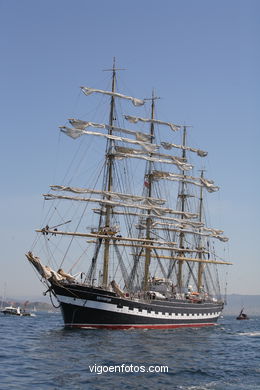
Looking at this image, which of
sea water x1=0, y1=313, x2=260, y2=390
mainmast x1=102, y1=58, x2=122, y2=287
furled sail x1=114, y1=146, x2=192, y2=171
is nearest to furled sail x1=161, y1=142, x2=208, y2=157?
furled sail x1=114, y1=146, x2=192, y2=171

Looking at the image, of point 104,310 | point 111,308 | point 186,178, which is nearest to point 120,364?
point 104,310

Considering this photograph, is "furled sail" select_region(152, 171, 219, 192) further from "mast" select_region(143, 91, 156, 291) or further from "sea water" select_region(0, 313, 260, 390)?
"sea water" select_region(0, 313, 260, 390)

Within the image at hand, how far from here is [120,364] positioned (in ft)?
91.4

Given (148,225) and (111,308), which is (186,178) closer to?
(148,225)

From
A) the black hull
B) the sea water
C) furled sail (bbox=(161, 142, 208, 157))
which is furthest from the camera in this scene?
furled sail (bbox=(161, 142, 208, 157))

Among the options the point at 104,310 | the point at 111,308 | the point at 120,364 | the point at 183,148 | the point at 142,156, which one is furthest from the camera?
the point at 183,148

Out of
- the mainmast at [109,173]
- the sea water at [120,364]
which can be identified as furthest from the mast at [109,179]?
the sea water at [120,364]

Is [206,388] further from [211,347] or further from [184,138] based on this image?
[184,138]

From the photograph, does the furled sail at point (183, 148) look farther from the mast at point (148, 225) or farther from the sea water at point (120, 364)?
the sea water at point (120, 364)

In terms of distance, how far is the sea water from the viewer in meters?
23.2

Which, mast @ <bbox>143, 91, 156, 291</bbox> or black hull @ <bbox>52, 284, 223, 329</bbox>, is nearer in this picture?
black hull @ <bbox>52, 284, 223, 329</bbox>

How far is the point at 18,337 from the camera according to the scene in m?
42.0

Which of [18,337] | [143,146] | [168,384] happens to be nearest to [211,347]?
[18,337]

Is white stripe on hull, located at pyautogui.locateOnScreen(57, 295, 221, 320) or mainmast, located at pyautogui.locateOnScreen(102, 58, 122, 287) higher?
mainmast, located at pyautogui.locateOnScreen(102, 58, 122, 287)
